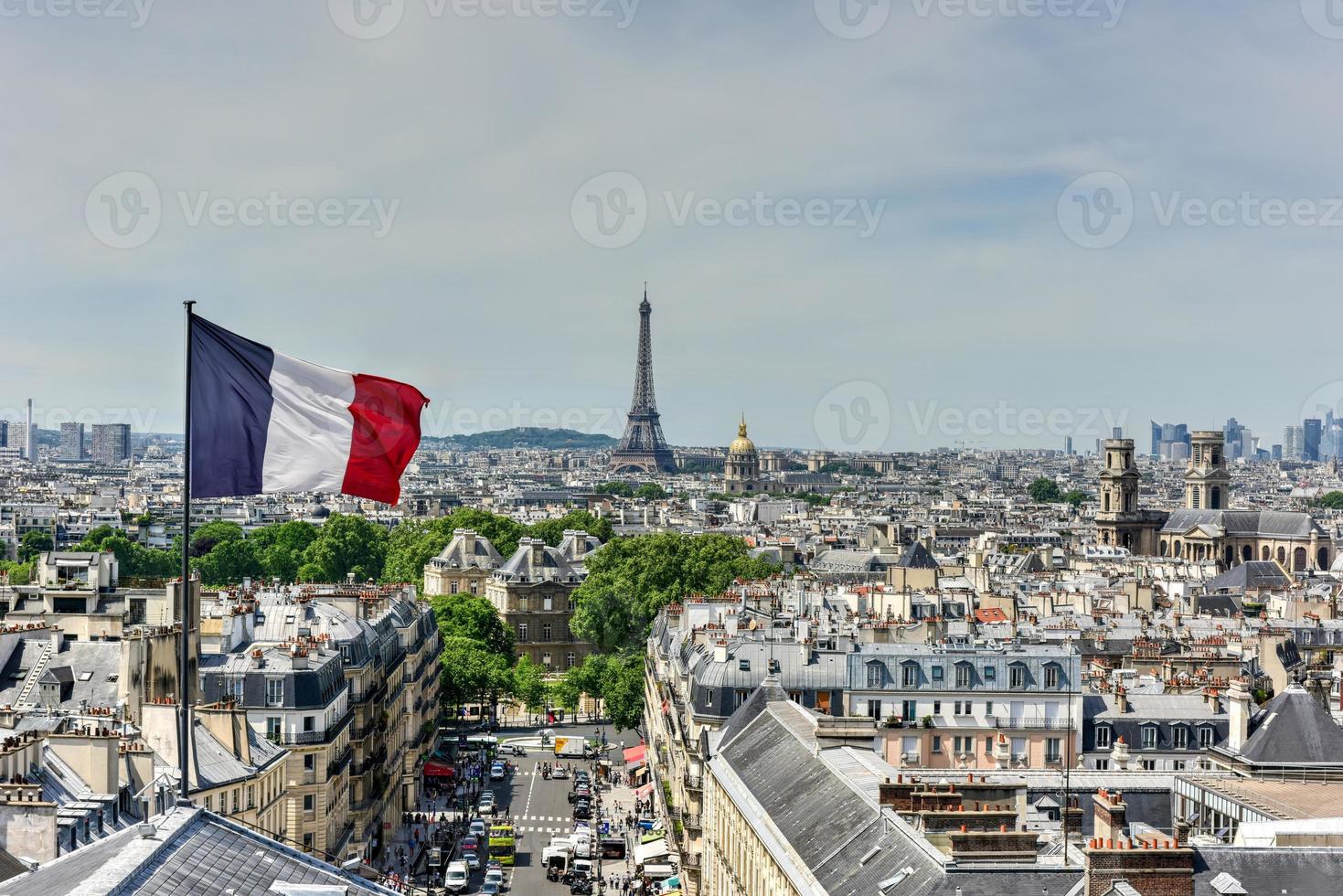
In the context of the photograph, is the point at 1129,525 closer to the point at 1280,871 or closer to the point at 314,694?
the point at 314,694

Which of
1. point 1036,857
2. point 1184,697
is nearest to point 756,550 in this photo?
point 1184,697

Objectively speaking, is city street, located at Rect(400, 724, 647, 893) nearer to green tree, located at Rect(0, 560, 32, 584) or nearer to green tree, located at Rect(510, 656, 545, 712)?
green tree, located at Rect(510, 656, 545, 712)

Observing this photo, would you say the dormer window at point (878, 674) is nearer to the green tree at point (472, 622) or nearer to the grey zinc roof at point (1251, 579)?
the green tree at point (472, 622)

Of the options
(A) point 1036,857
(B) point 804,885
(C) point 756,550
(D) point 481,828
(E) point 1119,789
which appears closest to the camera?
(A) point 1036,857

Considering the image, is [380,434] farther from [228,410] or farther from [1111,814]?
[1111,814]

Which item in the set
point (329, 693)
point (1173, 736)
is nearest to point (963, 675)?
point (1173, 736)

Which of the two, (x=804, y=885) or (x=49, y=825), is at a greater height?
(x=49, y=825)
